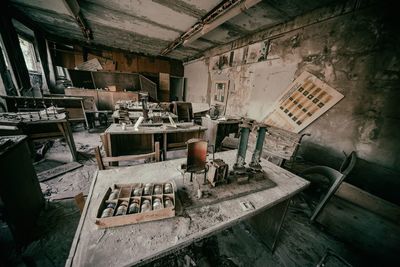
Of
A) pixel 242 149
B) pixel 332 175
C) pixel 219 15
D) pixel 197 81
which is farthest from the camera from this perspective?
pixel 197 81

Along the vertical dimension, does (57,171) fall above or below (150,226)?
below

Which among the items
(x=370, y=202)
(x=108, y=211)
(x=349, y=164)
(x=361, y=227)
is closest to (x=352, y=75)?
(x=349, y=164)

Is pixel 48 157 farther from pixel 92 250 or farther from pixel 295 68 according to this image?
pixel 295 68

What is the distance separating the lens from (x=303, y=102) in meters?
3.41

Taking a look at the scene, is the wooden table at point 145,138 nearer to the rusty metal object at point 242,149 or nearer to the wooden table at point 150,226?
the wooden table at point 150,226

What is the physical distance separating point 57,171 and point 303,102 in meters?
5.71

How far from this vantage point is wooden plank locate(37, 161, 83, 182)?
110 inches

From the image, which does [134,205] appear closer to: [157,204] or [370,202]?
[157,204]

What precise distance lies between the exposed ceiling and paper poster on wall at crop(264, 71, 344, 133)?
162 cm

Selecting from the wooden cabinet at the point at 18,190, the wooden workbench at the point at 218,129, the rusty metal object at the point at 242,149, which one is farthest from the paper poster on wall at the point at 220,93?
the wooden cabinet at the point at 18,190

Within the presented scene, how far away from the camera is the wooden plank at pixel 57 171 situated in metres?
2.80

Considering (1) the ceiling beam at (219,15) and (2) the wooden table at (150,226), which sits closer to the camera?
(2) the wooden table at (150,226)

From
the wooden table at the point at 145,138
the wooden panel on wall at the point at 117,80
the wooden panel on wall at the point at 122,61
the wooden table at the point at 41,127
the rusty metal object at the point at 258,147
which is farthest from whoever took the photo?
the wooden panel on wall at the point at 117,80

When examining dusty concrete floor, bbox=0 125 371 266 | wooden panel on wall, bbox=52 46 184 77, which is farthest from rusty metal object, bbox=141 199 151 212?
wooden panel on wall, bbox=52 46 184 77
